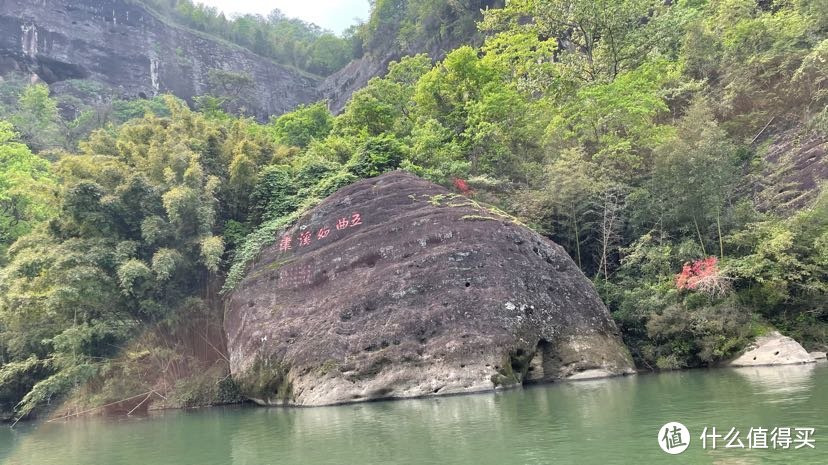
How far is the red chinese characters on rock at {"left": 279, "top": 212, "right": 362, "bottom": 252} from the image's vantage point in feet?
54.3

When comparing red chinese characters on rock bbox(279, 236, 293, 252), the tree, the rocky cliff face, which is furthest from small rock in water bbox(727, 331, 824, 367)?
the rocky cliff face

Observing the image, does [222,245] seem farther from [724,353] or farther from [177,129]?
[724,353]

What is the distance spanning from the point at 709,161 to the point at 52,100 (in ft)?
160

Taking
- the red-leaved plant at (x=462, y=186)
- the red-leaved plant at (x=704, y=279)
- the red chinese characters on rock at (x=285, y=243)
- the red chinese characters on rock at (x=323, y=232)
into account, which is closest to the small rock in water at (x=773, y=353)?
the red-leaved plant at (x=704, y=279)

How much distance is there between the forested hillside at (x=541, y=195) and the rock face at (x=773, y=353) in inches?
11.6

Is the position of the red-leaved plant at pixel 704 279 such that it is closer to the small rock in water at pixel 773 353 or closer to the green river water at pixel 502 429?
the small rock in water at pixel 773 353

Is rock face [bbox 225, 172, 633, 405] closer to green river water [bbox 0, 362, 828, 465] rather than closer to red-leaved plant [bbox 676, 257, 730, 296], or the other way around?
green river water [bbox 0, 362, 828, 465]

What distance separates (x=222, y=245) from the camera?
17.6 m

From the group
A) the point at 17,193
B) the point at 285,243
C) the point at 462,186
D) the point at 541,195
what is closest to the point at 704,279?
the point at 541,195

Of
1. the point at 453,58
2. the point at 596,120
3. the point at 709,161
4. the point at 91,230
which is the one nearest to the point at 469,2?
the point at 453,58

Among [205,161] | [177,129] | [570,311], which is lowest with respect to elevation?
[570,311]

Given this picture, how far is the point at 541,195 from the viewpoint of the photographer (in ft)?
61.5

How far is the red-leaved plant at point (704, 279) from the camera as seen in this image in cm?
1415

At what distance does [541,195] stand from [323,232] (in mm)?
7257
